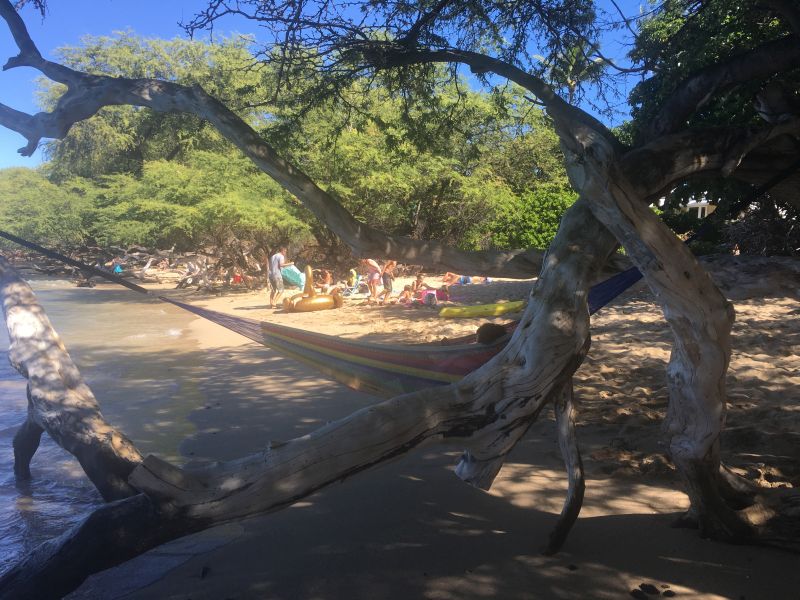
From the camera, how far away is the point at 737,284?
7.99 metres

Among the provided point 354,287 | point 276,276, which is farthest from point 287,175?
point 354,287

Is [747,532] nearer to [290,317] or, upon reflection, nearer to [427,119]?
[427,119]

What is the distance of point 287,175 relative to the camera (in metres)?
3.25

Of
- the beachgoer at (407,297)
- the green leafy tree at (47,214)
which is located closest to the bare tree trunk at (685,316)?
the beachgoer at (407,297)

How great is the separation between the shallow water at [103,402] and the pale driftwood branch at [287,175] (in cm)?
245

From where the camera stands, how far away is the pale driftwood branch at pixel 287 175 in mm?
3250

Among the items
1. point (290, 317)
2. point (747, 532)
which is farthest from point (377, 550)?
point (290, 317)

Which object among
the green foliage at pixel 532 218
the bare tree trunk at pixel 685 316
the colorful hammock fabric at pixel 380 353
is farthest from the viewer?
the green foliage at pixel 532 218

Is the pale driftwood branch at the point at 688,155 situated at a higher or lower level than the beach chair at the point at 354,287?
higher

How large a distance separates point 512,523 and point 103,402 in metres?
4.81

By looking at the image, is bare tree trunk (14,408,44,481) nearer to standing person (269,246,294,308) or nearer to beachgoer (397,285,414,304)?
beachgoer (397,285,414,304)

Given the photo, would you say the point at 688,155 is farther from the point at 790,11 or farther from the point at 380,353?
the point at 380,353

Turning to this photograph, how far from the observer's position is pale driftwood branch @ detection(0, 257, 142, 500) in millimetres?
2871

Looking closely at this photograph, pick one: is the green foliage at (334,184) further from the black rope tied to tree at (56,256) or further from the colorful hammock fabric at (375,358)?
the black rope tied to tree at (56,256)
